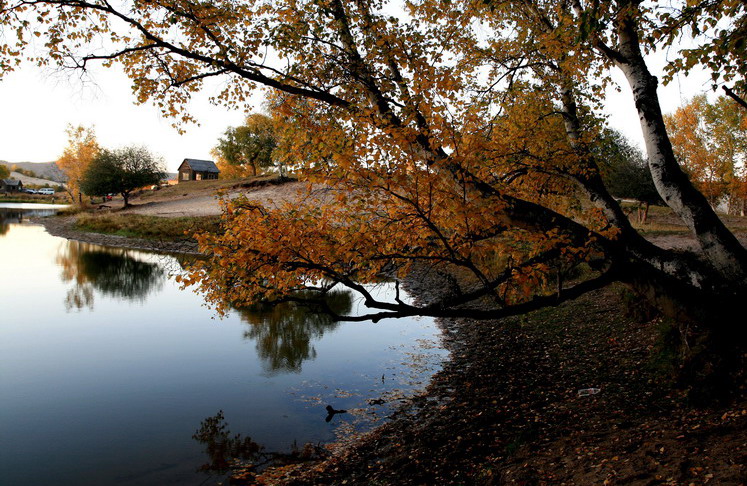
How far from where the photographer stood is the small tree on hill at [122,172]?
59.3 meters

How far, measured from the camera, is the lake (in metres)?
8.45

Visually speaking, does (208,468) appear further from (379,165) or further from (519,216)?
(519,216)

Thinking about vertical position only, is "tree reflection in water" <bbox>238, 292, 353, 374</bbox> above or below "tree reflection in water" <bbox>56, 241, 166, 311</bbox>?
below

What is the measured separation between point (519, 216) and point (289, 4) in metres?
5.48

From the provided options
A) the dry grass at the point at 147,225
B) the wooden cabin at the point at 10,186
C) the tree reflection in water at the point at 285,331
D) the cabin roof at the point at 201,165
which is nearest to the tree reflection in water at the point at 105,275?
the dry grass at the point at 147,225

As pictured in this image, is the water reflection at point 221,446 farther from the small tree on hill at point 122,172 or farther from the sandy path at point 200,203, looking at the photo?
the small tree on hill at point 122,172

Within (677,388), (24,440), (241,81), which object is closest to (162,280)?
(24,440)

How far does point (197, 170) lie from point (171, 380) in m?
85.1

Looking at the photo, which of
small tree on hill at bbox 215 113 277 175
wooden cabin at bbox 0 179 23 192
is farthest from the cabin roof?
wooden cabin at bbox 0 179 23 192

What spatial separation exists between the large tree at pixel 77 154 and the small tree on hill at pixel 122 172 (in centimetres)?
578

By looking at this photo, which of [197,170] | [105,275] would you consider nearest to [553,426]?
[105,275]

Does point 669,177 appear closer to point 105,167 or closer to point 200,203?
point 200,203

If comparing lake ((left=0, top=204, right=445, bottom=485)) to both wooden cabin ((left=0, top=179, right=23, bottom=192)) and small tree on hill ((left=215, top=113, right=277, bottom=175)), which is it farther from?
wooden cabin ((left=0, top=179, right=23, bottom=192))

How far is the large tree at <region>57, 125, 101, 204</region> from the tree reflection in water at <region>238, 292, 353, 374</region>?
198 feet
